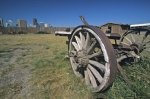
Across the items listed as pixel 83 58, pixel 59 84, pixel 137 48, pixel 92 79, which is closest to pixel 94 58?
pixel 83 58

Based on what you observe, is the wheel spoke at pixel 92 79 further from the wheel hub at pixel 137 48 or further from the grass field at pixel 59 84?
the wheel hub at pixel 137 48

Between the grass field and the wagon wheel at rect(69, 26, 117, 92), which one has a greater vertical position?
the wagon wheel at rect(69, 26, 117, 92)

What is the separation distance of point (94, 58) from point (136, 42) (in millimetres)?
1730

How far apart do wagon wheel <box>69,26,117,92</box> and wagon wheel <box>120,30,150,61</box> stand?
1.03 m

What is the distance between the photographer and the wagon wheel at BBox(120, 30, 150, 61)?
5.00 meters

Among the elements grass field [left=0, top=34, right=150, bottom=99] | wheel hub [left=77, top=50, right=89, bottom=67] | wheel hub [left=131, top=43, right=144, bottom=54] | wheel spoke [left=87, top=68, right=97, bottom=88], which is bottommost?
grass field [left=0, top=34, right=150, bottom=99]

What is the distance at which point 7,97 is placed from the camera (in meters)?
3.98

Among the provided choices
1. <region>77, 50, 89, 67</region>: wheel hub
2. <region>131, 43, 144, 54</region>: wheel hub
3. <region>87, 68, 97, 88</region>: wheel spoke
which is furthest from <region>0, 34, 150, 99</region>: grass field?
<region>77, 50, 89, 67</region>: wheel hub

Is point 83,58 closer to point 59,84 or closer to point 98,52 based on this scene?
point 98,52

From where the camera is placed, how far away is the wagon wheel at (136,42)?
500 centimetres

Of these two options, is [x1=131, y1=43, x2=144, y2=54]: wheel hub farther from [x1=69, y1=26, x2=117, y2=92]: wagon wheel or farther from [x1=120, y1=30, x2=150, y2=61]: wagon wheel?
[x1=69, y1=26, x2=117, y2=92]: wagon wheel

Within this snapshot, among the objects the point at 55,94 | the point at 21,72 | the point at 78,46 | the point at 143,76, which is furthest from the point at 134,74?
the point at 21,72

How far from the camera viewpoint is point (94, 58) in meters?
4.26

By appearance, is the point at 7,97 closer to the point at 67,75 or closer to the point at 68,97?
the point at 68,97
